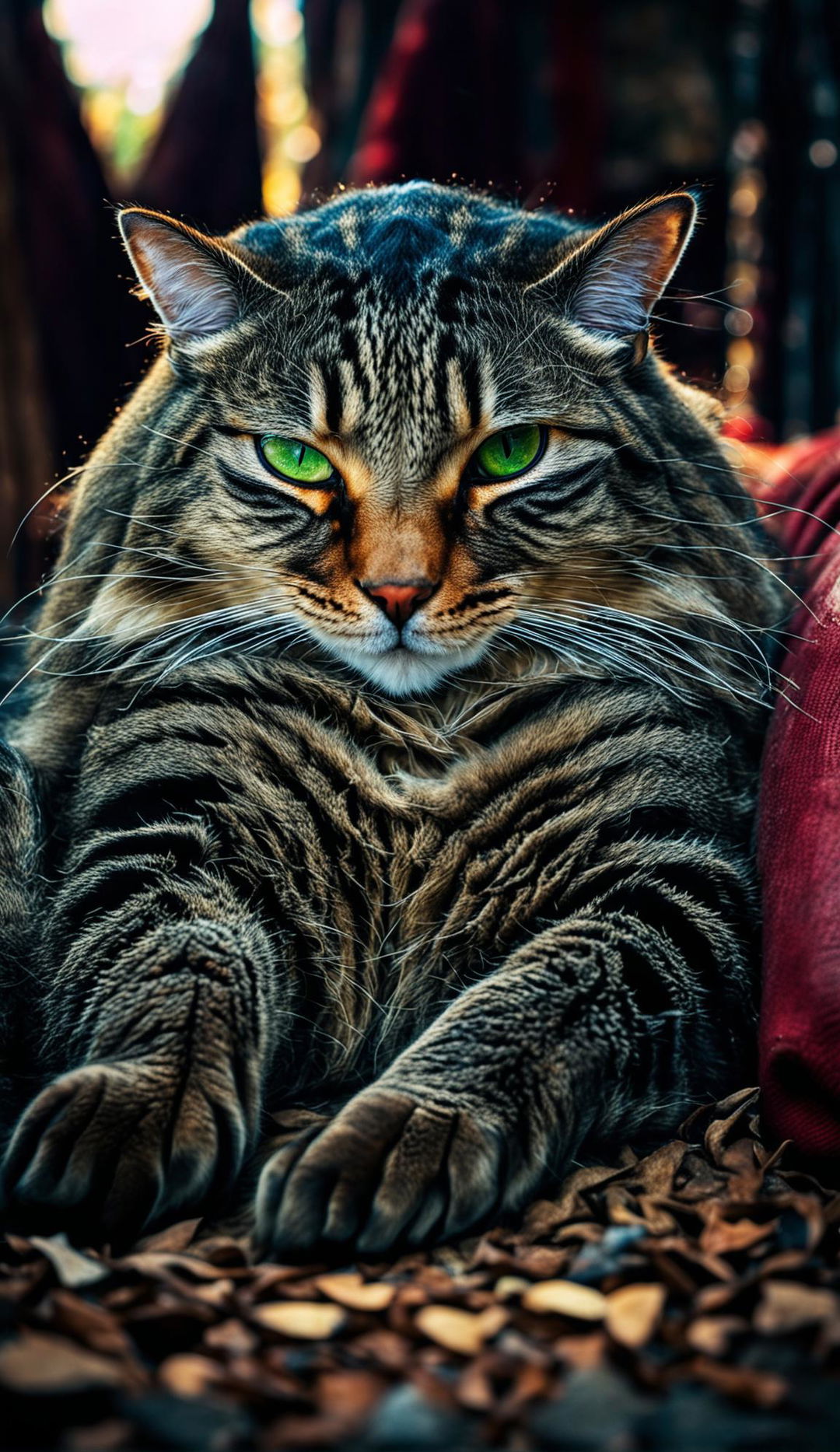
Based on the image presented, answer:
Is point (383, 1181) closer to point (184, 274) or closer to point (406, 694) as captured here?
point (406, 694)

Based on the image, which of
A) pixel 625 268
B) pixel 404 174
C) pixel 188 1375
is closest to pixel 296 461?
pixel 625 268

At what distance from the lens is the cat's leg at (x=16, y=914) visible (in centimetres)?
157

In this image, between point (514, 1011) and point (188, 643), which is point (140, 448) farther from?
point (514, 1011)

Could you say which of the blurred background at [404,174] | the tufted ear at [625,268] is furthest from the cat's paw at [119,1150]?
the blurred background at [404,174]

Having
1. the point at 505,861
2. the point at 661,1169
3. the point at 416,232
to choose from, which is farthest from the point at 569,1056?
the point at 416,232

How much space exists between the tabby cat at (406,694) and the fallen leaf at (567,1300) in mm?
215

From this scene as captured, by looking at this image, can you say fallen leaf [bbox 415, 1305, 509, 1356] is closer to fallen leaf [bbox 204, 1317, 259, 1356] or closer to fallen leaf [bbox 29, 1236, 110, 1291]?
fallen leaf [bbox 204, 1317, 259, 1356]

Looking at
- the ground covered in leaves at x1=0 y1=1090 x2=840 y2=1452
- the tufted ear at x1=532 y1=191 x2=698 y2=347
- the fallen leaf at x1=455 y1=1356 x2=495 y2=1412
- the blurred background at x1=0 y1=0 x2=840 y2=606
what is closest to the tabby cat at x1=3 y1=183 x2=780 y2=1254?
the tufted ear at x1=532 y1=191 x2=698 y2=347

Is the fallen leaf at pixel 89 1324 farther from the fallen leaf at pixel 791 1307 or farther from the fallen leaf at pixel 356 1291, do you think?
the fallen leaf at pixel 791 1307

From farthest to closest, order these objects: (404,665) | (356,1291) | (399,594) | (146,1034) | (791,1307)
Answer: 1. (404,665)
2. (399,594)
3. (146,1034)
4. (356,1291)
5. (791,1307)

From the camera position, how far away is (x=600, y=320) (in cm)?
179

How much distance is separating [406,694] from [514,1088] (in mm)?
647

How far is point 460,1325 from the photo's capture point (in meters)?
1.08

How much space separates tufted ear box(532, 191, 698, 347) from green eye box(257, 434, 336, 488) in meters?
0.42
